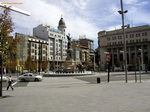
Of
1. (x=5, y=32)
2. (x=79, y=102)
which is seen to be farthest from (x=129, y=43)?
(x=79, y=102)

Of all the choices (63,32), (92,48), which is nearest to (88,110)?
(63,32)

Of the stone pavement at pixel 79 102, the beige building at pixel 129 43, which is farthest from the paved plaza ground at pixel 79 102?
the beige building at pixel 129 43

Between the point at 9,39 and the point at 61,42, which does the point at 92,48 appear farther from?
the point at 9,39

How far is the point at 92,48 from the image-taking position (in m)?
182

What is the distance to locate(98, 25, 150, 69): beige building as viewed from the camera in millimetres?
119131

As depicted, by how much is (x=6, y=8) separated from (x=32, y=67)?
81119 millimetres

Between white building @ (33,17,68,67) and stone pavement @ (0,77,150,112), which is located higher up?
white building @ (33,17,68,67)

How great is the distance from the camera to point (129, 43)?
123938 mm

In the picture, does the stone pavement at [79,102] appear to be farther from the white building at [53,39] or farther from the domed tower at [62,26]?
the domed tower at [62,26]

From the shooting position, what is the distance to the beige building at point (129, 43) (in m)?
119

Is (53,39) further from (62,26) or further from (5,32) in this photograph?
(5,32)

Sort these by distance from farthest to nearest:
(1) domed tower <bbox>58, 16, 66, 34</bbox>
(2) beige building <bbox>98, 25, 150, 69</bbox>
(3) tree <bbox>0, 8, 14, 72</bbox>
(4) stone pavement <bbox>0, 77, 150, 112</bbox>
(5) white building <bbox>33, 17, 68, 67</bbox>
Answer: (1) domed tower <bbox>58, 16, 66, 34</bbox> < (5) white building <bbox>33, 17, 68, 67</bbox> < (2) beige building <bbox>98, 25, 150, 69</bbox> < (3) tree <bbox>0, 8, 14, 72</bbox> < (4) stone pavement <bbox>0, 77, 150, 112</bbox>

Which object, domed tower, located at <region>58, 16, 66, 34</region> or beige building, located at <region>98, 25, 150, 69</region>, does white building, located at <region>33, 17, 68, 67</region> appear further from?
beige building, located at <region>98, 25, 150, 69</region>

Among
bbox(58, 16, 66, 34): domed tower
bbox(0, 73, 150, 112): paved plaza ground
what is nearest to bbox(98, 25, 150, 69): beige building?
bbox(58, 16, 66, 34): domed tower
